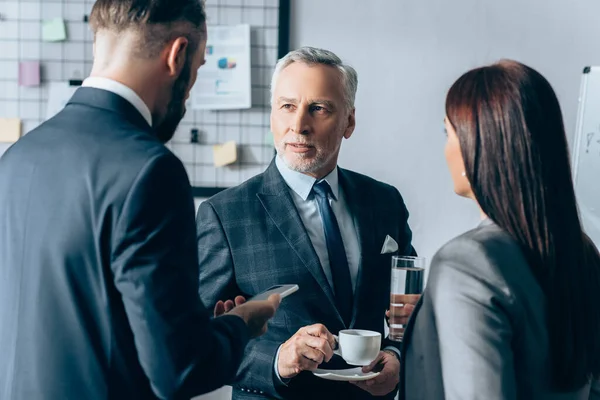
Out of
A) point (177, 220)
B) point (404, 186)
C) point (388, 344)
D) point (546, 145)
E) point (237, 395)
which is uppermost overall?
point (546, 145)

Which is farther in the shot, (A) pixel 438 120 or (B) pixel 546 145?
(A) pixel 438 120

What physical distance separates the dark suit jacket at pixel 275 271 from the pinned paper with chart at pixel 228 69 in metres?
0.98

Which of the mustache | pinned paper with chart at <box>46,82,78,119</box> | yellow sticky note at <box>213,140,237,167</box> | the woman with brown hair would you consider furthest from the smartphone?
pinned paper with chart at <box>46,82,78,119</box>

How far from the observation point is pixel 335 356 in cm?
165

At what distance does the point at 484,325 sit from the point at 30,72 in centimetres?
221

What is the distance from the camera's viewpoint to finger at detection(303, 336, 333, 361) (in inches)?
57.0

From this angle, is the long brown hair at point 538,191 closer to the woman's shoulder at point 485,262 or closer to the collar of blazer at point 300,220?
A: the woman's shoulder at point 485,262

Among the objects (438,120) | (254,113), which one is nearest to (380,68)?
(438,120)

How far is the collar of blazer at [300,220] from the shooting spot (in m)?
1.66

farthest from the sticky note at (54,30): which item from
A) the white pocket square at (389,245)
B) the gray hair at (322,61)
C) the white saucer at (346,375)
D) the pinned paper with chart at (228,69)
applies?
the white saucer at (346,375)

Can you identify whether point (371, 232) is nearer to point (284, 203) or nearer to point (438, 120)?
point (284, 203)

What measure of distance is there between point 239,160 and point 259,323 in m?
1.59

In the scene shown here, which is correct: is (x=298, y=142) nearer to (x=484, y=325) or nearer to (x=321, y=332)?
(x=321, y=332)

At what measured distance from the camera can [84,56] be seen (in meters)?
2.69
